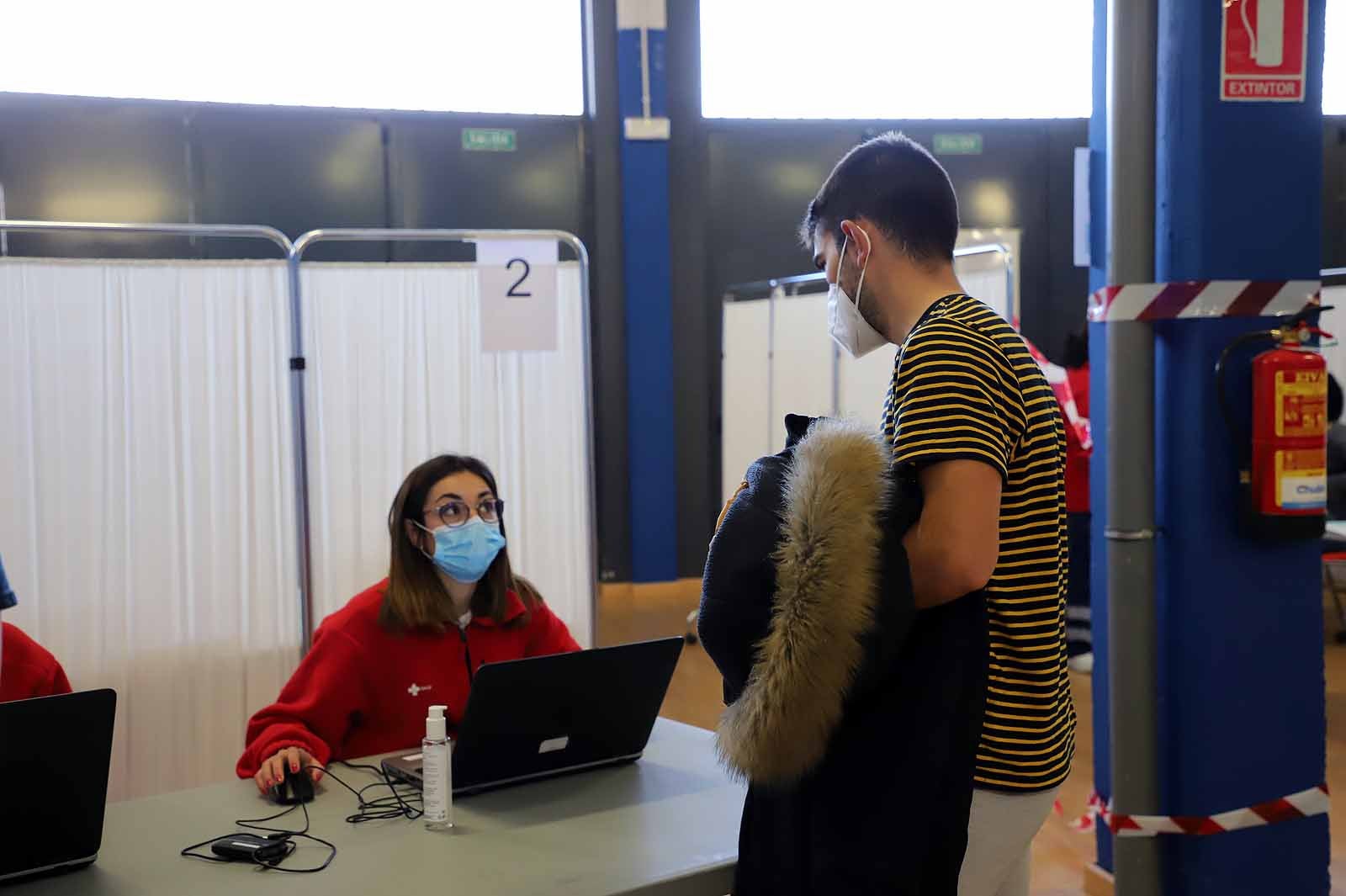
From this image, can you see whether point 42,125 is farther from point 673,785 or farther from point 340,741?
point 673,785

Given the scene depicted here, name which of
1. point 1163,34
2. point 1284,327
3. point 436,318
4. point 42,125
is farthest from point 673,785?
point 42,125

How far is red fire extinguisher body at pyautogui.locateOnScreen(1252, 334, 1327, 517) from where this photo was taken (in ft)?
7.09

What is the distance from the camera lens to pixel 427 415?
12.2 feet

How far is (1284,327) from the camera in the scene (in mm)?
2193

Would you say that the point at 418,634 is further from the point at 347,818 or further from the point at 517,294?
the point at 517,294

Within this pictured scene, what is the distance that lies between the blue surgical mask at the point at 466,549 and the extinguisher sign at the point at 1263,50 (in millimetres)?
1590

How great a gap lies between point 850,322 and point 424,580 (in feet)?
3.74

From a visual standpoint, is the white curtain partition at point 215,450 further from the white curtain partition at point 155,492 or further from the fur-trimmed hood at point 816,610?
the fur-trimmed hood at point 816,610

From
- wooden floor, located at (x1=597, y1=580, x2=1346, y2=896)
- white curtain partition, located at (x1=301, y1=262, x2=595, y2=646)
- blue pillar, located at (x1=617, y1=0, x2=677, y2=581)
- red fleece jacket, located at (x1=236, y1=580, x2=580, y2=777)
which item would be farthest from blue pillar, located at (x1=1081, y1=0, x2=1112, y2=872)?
blue pillar, located at (x1=617, y1=0, x2=677, y2=581)

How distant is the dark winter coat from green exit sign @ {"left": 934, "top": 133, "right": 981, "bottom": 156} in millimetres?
6947

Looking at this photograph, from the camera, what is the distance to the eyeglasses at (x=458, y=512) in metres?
2.55

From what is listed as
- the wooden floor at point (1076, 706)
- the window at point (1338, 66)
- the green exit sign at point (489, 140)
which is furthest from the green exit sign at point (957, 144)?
the wooden floor at point (1076, 706)

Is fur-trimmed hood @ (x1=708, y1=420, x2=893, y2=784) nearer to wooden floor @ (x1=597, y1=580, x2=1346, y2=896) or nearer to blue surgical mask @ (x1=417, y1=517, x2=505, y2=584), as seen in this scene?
blue surgical mask @ (x1=417, y1=517, x2=505, y2=584)

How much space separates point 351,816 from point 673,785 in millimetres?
509
